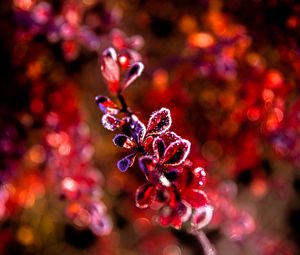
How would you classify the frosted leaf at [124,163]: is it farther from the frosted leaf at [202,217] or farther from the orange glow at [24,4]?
the orange glow at [24,4]

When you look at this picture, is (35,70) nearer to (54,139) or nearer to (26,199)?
(54,139)

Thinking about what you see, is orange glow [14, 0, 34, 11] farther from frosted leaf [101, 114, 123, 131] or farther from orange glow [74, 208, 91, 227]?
frosted leaf [101, 114, 123, 131]

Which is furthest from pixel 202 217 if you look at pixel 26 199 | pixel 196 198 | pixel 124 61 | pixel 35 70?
pixel 35 70

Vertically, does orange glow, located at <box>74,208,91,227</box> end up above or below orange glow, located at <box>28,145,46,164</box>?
below

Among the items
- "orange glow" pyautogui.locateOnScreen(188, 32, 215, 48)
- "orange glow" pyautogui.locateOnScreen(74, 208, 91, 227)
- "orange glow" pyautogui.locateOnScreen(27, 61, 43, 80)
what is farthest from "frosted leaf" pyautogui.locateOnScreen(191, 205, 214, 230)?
"orange glow" pyautogui.locateOnScreen(27, 61, 43, 80)

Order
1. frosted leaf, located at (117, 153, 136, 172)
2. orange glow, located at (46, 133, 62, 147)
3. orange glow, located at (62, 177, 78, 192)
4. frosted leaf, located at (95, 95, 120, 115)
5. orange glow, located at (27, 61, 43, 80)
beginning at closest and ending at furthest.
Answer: frosted leaf, located at (117, 153, 136, 172) → frosted leaf, located at (95, 95, 120, 115) → orange glow, located at (62, 177, 78, 192) → orange glow, located at (46, 133, 62, 147) → orange glow, located at (27, 61, 43, 80)

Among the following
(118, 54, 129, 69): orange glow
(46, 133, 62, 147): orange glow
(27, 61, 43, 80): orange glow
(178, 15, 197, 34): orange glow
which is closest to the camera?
(118, 54, 129, 69): orange glow

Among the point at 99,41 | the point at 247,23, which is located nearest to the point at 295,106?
the point at 247,23
